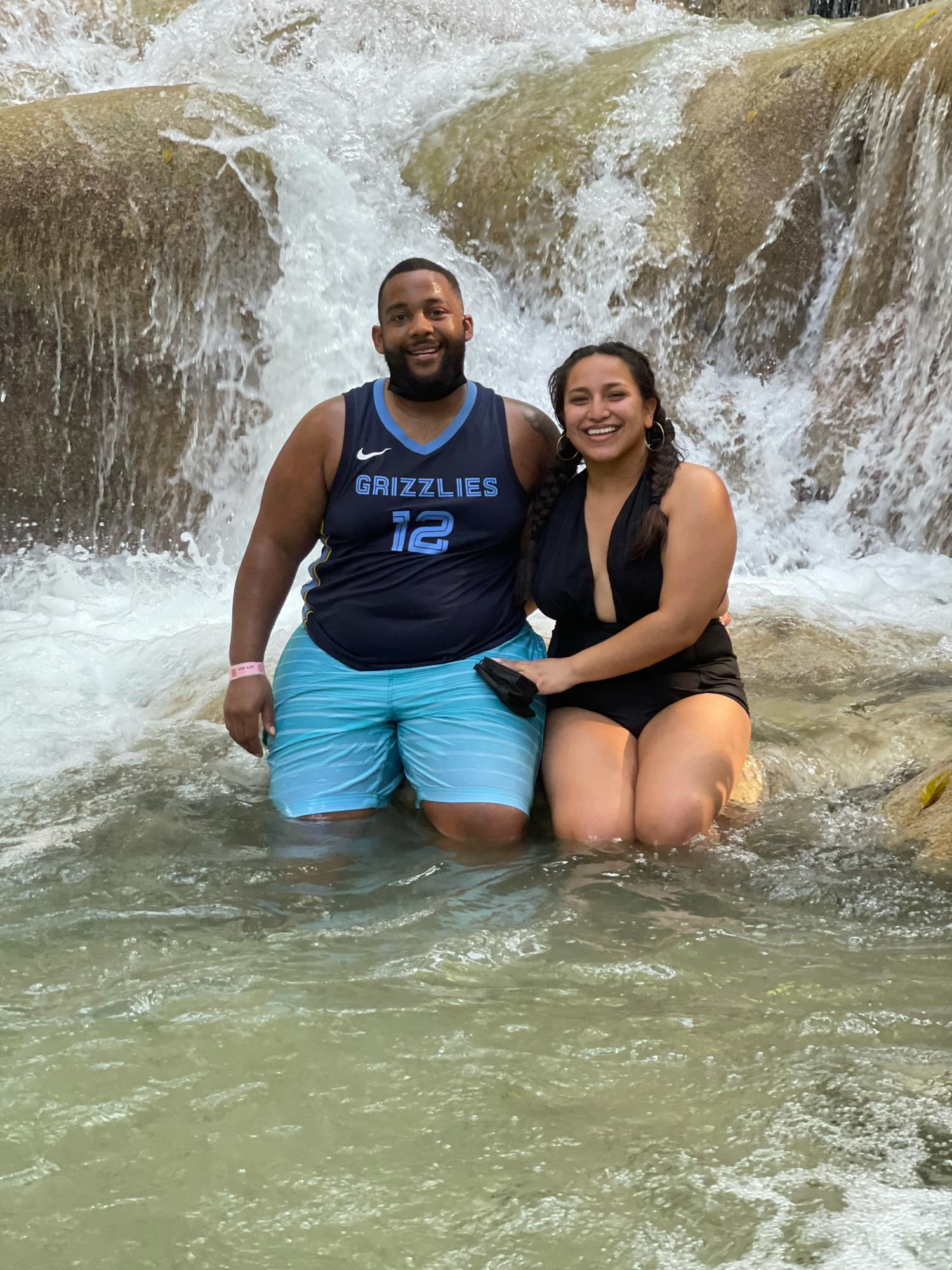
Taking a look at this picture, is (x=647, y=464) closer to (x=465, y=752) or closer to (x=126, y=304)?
(x=465, y=752)

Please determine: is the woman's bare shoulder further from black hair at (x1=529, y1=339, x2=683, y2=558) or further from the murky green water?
the murky green water

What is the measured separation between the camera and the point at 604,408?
338 cm

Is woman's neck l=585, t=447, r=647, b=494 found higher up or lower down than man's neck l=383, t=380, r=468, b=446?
lower down

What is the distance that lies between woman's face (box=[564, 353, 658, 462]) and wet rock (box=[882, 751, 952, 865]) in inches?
44.8

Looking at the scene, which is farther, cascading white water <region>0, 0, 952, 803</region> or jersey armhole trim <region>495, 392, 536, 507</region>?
cascading white water <region>0, 0, 952, 803</region>

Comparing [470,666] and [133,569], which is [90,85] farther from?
[470,666]

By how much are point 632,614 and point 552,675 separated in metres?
0.25

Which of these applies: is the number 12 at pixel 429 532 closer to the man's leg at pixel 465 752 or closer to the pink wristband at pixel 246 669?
the man's leg at pixel 465 752

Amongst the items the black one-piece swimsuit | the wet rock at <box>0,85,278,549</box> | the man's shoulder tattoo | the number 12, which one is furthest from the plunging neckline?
the wet rock at <box>0,85,278,549</box>

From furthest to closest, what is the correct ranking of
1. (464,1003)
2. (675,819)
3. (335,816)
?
1. (335,816)
2. (675,819)
3. (464,1003)

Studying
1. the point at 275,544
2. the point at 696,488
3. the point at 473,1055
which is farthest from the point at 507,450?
the point at 473,1055

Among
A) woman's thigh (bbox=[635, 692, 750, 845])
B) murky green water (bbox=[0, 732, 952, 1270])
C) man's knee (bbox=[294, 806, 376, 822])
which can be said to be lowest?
murky green water (bbox=[0, 732, 952, 1270])

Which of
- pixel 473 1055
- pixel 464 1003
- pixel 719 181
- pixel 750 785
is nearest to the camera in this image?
pixel 473 1055

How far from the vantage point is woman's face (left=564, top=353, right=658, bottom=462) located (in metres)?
3.39
